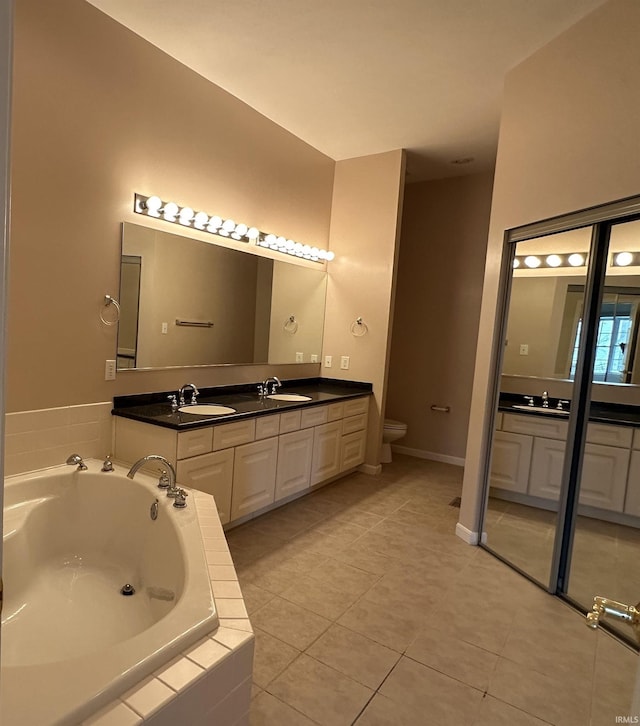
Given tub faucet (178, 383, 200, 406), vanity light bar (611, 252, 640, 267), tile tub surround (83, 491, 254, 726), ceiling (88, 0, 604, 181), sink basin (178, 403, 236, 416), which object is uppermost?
ceiling (88, 0, 604, 181)

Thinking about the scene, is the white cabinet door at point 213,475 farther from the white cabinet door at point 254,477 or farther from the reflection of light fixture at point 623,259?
the reflection of light fixture at point 623,259

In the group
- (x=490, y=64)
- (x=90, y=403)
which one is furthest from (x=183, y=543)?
(x=490, y=64)

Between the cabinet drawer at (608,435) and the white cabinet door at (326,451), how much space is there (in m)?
1.81

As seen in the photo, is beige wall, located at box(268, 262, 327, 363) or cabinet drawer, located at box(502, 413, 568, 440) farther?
beige wall, located at box(268, 262, 327, 363)

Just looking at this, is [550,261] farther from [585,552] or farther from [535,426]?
[585,552]

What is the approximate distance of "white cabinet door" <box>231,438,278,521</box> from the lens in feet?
9.18

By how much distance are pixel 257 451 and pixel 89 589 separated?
1179 millimetres

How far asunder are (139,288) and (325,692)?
222cm

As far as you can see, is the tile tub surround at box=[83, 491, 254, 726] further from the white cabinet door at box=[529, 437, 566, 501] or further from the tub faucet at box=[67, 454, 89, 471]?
the white cabinet door at box=[529, 437, 566, 501]

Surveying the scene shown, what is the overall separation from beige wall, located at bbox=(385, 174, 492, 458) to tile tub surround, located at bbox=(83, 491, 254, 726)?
12.2ft

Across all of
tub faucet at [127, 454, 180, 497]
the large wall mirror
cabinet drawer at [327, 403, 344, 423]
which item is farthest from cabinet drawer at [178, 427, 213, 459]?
cabinet drawer at [327, 403, 344, 423]

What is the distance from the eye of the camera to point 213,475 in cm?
262

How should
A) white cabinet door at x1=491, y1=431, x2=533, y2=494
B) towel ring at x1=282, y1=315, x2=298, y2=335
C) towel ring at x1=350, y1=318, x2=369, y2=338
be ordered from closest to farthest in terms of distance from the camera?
white cabinet door at x1=491, y1=431, x2=533, y2=494, towel ring at x1=282, y1=315, x2=298, y2=335, towel ring at x1=350, y1=318, x2=369, y2=338

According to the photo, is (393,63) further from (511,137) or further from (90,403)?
(90,403)
